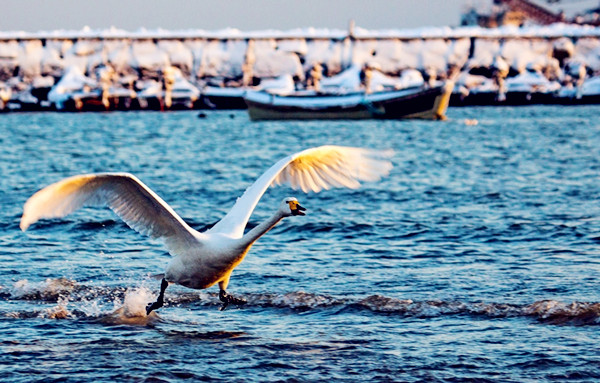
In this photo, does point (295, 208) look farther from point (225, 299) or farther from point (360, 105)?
point (360, 105)

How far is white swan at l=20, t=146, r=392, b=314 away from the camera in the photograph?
10195 mm

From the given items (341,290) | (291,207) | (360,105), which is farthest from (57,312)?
(360,105)

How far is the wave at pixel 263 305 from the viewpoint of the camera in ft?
37.3

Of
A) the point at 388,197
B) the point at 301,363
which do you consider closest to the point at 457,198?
the point at 388,197

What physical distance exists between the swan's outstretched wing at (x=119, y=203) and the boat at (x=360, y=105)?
46992mm

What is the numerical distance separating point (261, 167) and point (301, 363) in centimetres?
2069

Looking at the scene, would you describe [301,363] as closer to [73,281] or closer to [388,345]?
[388,345]

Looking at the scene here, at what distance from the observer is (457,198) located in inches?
851

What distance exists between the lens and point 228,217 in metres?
11.0

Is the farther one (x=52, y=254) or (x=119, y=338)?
(x=52, y=254)

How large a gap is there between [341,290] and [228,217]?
2.34m

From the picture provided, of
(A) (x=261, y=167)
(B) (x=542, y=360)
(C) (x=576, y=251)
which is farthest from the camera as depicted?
(A) (x=261, y=167)

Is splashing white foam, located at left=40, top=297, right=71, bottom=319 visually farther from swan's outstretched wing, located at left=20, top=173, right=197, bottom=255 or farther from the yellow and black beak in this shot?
the yellow and black beak

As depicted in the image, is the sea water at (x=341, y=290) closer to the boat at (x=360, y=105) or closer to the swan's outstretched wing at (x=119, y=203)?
the swan's outstretched wing at (x=119, y=203)
